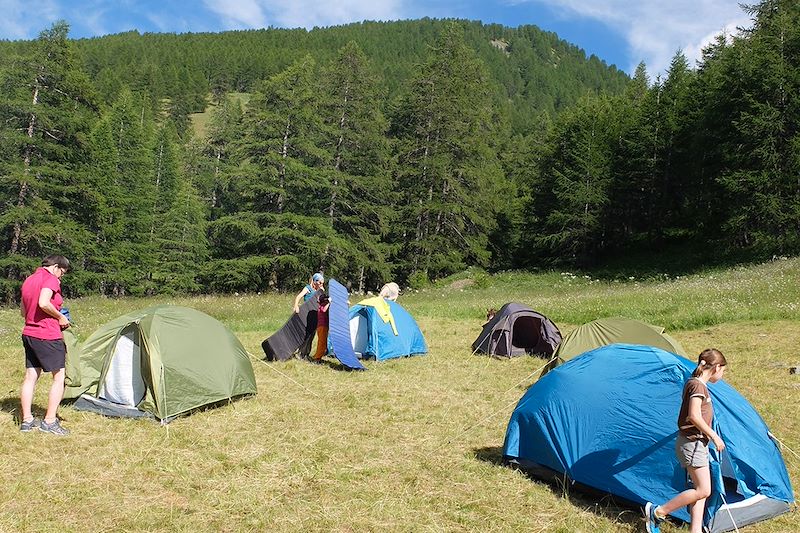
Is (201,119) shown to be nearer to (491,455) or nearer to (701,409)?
(491,455)

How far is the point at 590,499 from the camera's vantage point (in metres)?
5.93

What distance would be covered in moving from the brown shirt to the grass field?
1093 mm

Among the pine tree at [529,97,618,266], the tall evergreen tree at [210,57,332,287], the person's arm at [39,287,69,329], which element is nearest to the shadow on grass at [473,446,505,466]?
the person's arm at [39,287,69,329]

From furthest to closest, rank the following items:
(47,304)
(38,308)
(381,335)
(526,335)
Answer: (526,335)
(381,335)
(38,308)
(47,304)

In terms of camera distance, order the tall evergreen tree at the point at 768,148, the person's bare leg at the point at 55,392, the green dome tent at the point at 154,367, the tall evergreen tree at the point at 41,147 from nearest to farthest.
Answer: the person's bare leg at the point at 55,392 < the green dome tent at the point at 154,367 < the tall evergreen tree at the point at 41,147 < the tall evergreen tree at the point at 768,148

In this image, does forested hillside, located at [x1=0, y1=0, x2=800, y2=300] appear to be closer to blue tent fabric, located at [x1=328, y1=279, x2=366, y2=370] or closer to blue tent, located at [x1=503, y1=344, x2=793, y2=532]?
blue tent fabric, located at [x1=328, y1=279, x2=366, y2=370]

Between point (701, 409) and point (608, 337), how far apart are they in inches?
231

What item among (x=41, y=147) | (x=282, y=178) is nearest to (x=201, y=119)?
(x=282, y=178)

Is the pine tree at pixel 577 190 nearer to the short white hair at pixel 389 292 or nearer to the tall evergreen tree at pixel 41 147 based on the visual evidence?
the short white hair at pixel 389 292

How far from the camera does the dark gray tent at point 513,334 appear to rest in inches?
521

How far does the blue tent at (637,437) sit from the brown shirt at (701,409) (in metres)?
0.39

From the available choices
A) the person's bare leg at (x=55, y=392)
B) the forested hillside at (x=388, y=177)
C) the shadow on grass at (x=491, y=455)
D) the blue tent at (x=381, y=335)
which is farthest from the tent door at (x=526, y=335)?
the forested hillside at (x=388, y=177)

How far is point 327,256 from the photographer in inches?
1223

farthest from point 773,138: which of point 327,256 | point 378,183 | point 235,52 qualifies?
point 235,52
